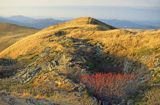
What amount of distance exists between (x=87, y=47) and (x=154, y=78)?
17470 mm

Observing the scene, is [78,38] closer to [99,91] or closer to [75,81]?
→ [75,81]

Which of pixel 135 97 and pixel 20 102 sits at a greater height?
pixel 20 102

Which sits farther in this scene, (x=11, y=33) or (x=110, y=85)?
(x=11, y=33)

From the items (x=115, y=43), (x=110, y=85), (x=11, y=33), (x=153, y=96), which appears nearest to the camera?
(x=153, y=96)

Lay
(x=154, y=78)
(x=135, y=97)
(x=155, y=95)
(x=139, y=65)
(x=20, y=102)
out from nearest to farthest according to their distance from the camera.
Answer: (x=20, y=102), (x=155, y=95), (x=135, y=97), (x=154, y=78), (x=139, y=65)

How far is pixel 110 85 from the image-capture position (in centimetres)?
4572

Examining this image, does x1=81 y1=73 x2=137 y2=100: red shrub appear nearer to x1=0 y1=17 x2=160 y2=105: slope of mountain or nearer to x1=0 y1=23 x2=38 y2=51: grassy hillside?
x1=0 y1=17 x2=160 y2=105: slope of mountain

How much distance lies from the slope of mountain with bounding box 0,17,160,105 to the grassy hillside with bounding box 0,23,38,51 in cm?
4145

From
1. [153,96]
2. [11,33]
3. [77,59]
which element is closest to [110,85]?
[153,96]

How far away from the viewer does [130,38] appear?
64.6 metres

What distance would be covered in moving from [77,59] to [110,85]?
13201 millimetres

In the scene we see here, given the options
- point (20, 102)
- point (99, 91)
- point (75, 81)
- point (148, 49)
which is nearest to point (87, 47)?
point (148, 49)

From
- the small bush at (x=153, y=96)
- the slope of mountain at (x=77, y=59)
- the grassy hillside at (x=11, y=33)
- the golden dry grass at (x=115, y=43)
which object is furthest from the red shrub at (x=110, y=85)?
the grassy hillside at (x=11, y=33)

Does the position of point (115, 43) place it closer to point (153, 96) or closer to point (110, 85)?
point (110, 85)
